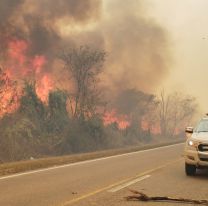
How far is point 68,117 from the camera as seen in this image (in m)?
42.3

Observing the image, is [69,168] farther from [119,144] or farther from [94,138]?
[119,144]

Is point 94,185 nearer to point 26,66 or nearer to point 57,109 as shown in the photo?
point 26,66

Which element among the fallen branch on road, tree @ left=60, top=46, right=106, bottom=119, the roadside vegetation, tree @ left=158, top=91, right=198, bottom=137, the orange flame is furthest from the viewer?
tree @ left=158, top=91, right=198, bottom=137

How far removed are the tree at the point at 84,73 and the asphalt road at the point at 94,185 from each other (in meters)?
26.2

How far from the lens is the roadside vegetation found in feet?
104

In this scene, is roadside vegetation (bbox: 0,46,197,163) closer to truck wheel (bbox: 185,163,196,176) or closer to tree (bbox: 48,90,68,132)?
tree (bbox: 48,90,68,132)

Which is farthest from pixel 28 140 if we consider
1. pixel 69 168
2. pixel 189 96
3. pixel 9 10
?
pixel 189 96

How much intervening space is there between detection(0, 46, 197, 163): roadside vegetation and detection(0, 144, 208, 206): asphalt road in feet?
45.2

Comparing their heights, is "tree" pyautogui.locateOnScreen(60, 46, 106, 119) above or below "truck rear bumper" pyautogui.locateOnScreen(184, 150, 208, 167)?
above

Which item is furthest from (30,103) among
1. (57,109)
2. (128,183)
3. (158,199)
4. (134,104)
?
(158,199)

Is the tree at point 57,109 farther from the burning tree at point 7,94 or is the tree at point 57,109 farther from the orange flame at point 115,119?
the orange flame at point 115,119

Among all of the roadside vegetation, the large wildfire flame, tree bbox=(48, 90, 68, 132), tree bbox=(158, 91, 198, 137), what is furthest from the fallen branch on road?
tree bbox=(158, 91, 198, 137)

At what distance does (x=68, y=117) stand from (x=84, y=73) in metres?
4.37

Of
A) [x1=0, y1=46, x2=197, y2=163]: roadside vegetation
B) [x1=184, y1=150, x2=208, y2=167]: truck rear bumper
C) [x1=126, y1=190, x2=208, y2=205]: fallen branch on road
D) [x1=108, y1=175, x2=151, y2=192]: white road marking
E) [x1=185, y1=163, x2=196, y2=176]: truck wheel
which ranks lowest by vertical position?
[x1=126, y1=190, x2=208, y2=205]: fallen branch on road
